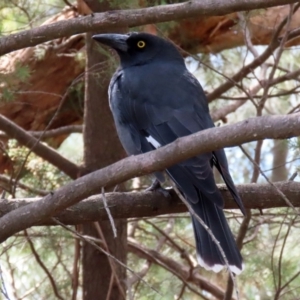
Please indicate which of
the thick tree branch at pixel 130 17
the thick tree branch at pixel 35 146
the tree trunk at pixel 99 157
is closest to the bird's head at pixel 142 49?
the tree trunk at pixel 99 157

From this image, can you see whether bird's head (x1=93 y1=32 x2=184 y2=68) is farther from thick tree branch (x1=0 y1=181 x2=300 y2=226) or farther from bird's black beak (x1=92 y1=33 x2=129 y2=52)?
thick tree branch (x1=0 y1=181 x2=300 y2=226)

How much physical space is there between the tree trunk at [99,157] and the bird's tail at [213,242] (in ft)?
3.61

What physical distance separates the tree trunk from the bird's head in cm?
28

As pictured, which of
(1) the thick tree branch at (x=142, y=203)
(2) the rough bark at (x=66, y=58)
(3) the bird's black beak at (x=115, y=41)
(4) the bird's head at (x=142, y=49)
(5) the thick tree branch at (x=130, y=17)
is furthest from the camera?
(2) the rough bark at (x=66, y=58)

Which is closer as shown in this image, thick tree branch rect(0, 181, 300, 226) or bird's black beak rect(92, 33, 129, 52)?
thick tree branch rect(0, 181, 300, 226)

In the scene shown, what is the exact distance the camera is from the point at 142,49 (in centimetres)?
374

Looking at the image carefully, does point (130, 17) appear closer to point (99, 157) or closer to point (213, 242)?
point (213, 242)

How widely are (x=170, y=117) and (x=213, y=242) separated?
2.08 feet

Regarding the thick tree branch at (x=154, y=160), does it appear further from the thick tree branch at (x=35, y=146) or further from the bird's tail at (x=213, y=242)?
the thick tree branch at (x=35, y=146)

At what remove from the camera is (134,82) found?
3.45 m

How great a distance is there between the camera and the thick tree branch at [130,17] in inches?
99.2

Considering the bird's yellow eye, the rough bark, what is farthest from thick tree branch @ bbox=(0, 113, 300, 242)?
the rough bark

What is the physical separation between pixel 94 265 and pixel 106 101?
38.8 inches

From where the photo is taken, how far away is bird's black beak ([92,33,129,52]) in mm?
3502
